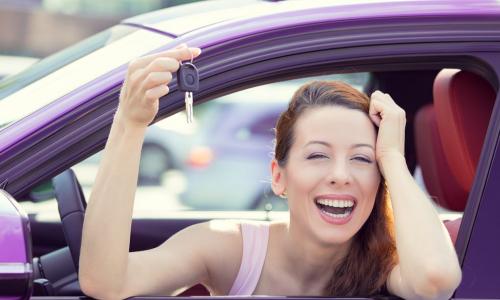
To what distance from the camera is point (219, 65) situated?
236 cm

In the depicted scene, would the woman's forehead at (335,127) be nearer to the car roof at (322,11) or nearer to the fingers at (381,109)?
the fingers at (381,109)

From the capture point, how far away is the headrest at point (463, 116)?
2.70m

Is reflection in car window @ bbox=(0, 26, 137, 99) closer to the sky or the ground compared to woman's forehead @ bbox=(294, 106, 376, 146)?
closer to the sky

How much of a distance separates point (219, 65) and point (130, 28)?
65 cm

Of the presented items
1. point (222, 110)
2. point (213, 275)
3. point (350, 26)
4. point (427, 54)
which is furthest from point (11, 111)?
point (222, 110)

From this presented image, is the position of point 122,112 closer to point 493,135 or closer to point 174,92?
point 174,92

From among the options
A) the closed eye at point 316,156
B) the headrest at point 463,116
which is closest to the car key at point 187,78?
the closed eye at point 316,156

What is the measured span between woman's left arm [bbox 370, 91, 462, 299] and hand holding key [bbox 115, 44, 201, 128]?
1.72ft

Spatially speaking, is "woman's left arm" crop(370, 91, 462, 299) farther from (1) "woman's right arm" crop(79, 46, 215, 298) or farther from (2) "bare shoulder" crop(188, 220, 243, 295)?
(1) "woman's right arm" crop(79, 46, 215, 298)

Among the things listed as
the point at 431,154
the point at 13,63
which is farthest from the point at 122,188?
the point at 13,63

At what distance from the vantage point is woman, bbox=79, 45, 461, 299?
229cm

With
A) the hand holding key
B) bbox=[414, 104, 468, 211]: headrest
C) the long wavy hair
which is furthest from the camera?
bbox=[414, 104, 468, 211]: headrest

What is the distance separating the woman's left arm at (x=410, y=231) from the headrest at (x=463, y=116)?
247 millimetres

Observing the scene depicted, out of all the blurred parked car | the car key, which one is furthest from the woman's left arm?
the blurred parked car
